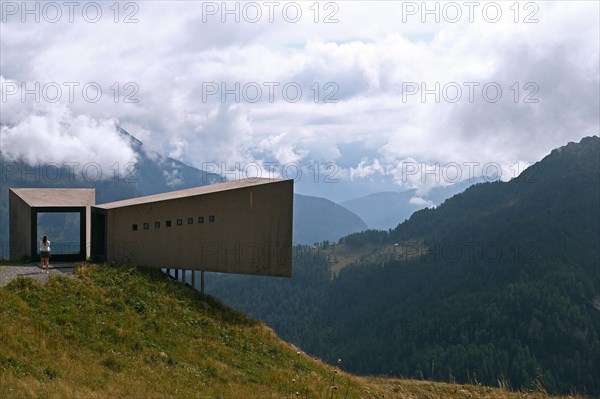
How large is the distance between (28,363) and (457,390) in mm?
19284

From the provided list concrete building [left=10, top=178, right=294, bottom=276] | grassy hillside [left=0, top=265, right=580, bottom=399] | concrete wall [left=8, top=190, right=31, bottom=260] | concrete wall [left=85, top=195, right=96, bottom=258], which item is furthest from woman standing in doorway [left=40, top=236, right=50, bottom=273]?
concrete wall [left=8, top=190, right=31, bottom=260]

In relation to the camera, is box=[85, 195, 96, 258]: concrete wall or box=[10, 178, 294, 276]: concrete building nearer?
box=[10, 178, 294, 276]: concrete building

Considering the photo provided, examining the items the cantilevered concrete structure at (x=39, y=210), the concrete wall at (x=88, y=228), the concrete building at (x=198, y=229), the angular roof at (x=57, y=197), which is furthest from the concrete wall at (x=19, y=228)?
the concrete wall at (x=88, y=228)

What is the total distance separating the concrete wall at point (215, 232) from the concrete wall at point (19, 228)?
23.6 feet

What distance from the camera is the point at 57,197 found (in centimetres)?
3753

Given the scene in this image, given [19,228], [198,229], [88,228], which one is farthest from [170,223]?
[19,228]

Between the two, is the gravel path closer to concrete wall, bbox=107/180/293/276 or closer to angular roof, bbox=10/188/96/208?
concrete wall, bbox=107/180/293/276

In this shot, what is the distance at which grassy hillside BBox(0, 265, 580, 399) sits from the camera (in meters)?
17.1

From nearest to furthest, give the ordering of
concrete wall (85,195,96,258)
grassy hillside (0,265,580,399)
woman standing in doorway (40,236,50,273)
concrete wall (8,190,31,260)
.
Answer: grassy hillside (0,265,580,399), woman standing in doorway (40,236,50,273), concrete wall (85,195,96,258), concrete wall (8,190,31,260)

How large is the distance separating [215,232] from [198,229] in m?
0.97

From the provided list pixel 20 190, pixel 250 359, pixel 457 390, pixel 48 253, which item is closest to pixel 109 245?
pixel 48 253

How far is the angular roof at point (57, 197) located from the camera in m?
34.9

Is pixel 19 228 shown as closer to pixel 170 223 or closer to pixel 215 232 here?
pixel 170 223

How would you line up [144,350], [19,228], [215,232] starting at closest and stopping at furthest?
[144,350] → [215,232] → [19,228]
